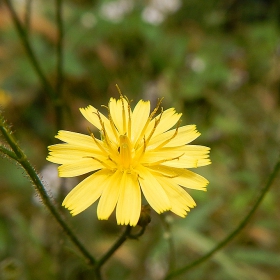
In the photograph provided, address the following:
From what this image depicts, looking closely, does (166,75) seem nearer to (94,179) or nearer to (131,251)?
(131,251)

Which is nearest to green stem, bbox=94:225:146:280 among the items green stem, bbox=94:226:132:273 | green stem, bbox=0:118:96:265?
green stem, bbox=94:226:132:273

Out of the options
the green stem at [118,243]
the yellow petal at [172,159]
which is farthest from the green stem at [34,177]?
the yellow petal at [172,159]

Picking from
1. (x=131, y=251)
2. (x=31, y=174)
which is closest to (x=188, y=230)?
(x=131, y=251)

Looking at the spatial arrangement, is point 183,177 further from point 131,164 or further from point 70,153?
point 70,153

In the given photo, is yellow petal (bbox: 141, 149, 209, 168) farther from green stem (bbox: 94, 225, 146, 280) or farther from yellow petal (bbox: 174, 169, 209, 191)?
green stem (bbox: 94, 225, 146, 280)

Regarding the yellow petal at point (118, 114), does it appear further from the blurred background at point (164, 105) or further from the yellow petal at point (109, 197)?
the blurred background at point (164, 105)

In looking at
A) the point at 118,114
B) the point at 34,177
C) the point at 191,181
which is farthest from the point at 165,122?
the point at 34,177
